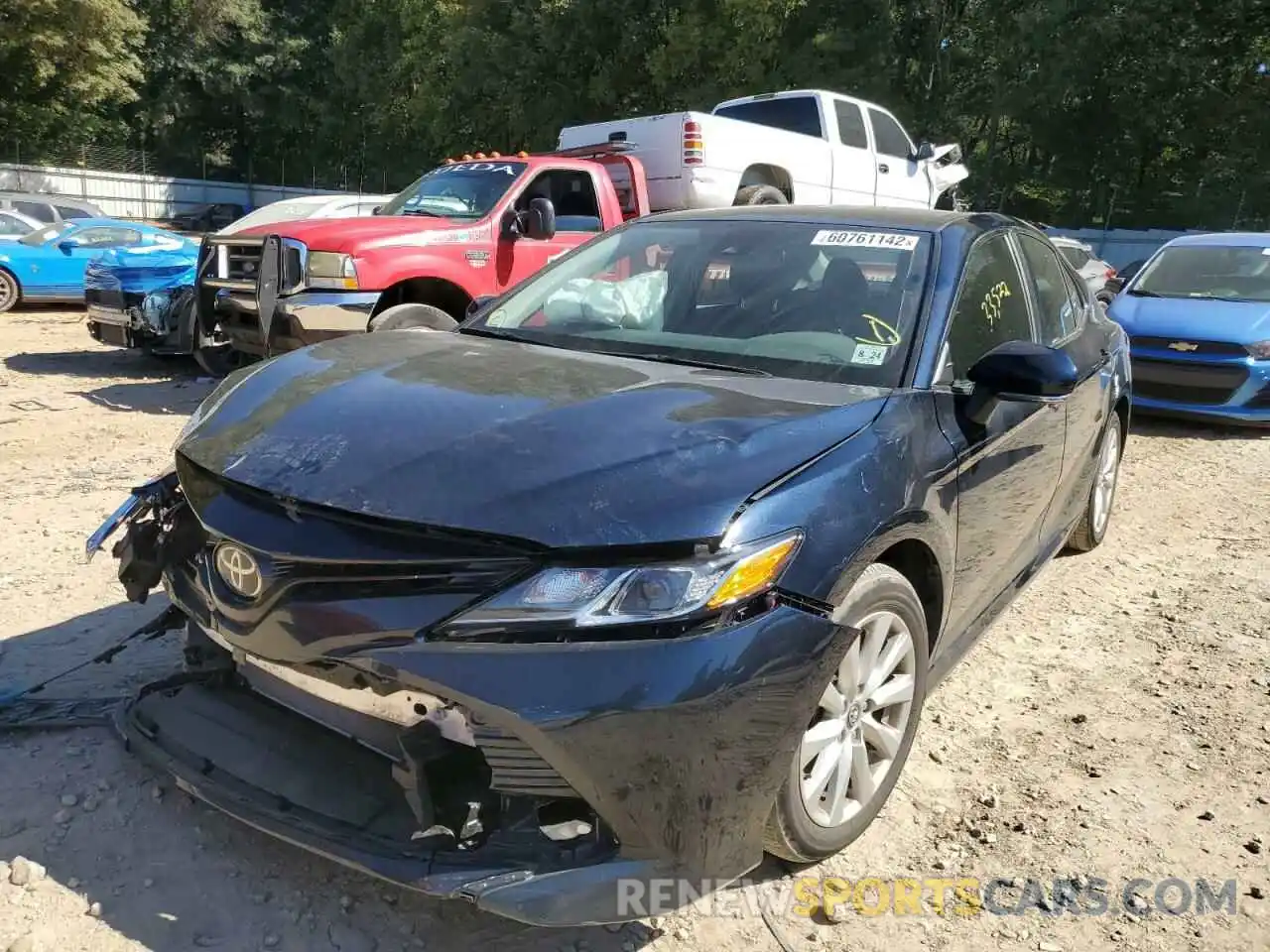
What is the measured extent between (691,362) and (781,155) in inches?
314

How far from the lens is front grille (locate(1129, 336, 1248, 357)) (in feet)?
25.2

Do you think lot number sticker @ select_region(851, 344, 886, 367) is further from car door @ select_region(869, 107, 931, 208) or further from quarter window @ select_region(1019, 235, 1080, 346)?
car door @ select_region(869, 107, 931, 208)

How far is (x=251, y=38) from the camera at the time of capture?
39062 mm

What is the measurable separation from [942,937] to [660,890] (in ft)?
2.69

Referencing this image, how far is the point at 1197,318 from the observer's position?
320 inches

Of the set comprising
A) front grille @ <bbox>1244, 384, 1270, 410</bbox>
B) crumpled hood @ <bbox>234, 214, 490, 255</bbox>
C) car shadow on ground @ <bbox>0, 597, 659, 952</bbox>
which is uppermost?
crumpled hood @ <bbox>234, 214, 490, 255</bbox>

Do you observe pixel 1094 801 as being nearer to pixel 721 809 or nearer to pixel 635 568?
pixel 721 809

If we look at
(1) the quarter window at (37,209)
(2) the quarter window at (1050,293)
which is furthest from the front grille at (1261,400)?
(1) the quarter window at (37,209)

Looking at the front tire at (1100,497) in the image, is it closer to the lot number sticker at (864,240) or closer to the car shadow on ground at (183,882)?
the lot number sticker at (864,240)

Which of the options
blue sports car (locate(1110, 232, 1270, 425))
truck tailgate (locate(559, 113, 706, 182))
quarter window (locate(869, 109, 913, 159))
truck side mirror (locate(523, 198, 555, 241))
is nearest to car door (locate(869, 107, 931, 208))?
quarter window (locate(869, 109, 913, 159))

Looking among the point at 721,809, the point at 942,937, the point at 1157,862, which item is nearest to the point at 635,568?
the point at 721,809

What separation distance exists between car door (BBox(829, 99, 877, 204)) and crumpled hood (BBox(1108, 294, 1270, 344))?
364 cm

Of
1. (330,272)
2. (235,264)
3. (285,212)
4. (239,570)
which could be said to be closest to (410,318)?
(330,272)

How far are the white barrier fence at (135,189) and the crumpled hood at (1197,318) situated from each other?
1217 inches
